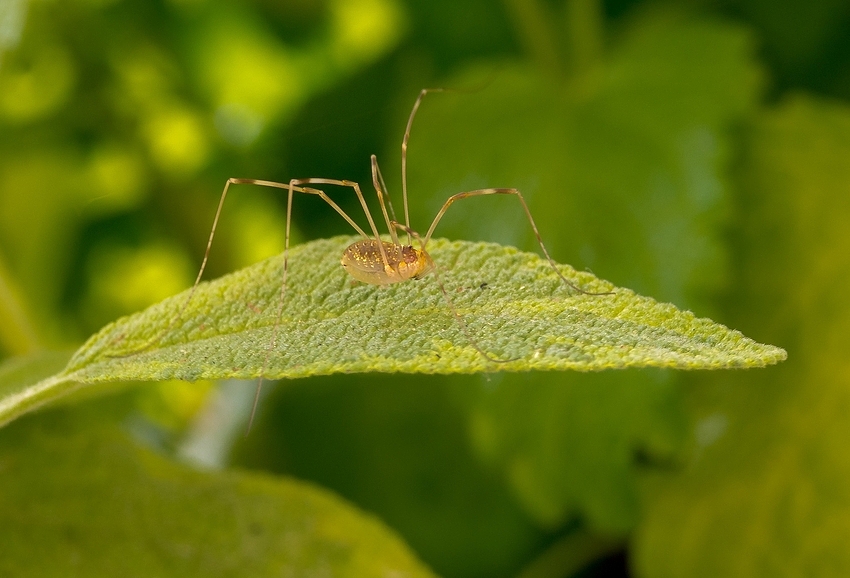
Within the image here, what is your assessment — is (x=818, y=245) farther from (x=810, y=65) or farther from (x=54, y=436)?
(x=54, y=436)

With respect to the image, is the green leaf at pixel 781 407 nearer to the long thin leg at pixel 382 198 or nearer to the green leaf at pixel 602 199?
the green leaf at pixel 602 199

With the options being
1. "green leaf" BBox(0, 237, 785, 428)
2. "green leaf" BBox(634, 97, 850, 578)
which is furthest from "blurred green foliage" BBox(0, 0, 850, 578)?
"green leaf" BBox(0, 237, 785, 428)

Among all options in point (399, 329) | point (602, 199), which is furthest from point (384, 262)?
point (602, 199)

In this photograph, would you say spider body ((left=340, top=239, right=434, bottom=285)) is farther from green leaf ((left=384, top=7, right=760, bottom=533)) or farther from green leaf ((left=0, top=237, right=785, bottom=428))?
green leaf ((left=384, top=7, right=760, bottom=533))

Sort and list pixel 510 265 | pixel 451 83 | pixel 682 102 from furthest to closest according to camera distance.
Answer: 1. pixel 451 83
2. pixel 682 102
3. pixel 510 265

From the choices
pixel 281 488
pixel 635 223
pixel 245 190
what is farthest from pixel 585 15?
pixel 281 488

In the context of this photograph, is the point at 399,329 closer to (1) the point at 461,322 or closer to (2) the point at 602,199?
(1) the point at 461,322
